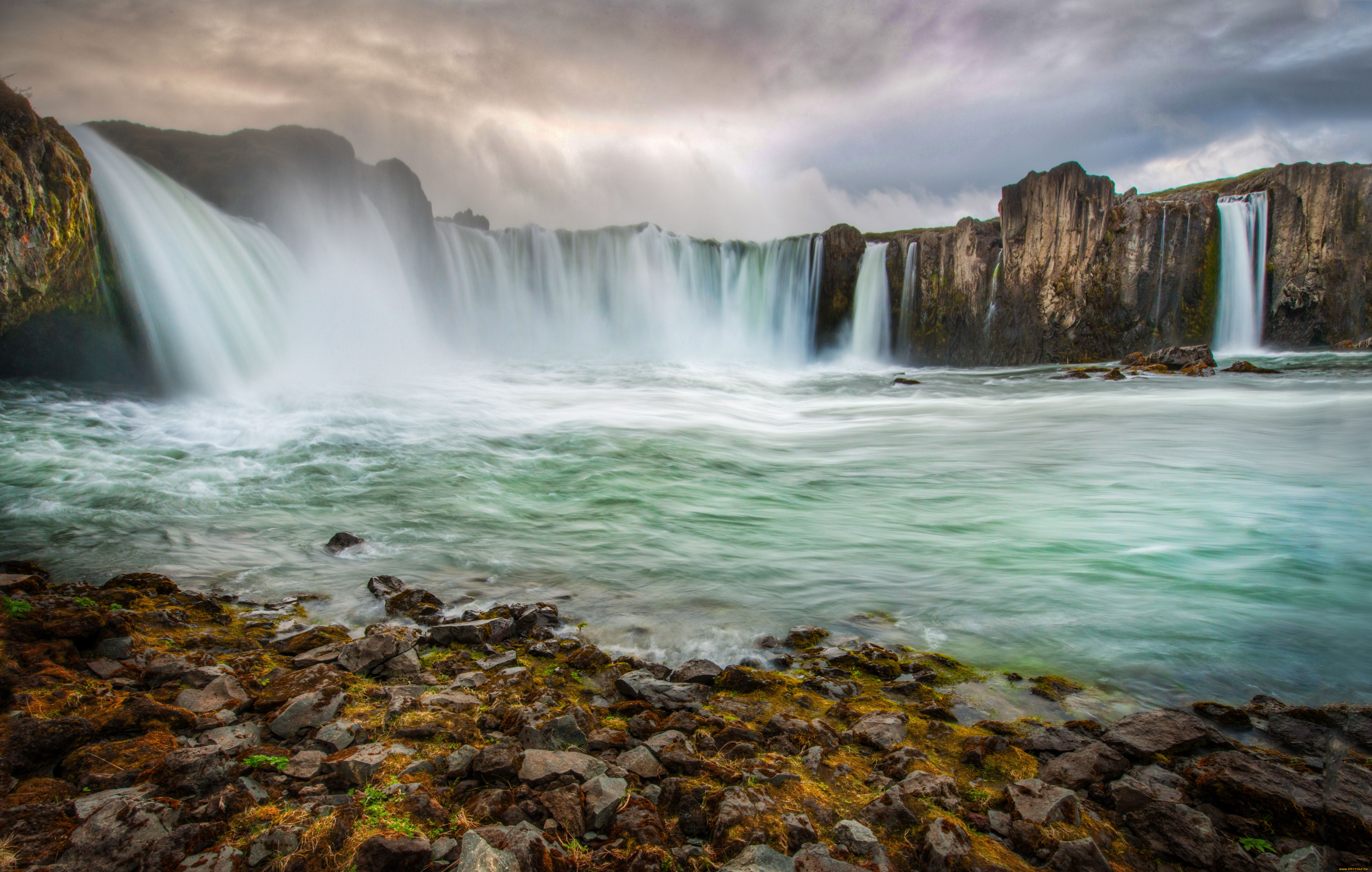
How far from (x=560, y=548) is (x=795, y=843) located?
396 cm

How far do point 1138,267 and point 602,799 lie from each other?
28.8m

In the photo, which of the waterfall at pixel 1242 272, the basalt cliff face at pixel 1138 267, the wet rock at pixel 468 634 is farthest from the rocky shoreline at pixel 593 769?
the waterfall at pixel 1242 272

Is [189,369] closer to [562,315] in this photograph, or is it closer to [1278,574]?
[1278,574]

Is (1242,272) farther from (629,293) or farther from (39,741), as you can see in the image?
(39,741)

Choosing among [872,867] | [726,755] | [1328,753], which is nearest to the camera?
[872,867]

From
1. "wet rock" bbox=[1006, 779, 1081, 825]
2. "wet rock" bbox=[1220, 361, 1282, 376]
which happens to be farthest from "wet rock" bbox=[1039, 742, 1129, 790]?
"wet rock" bbox=[1220, 361, 1282, 376]

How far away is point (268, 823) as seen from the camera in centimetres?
188

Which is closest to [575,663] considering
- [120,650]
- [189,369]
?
[120,650]

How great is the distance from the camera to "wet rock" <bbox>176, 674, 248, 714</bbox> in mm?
2564

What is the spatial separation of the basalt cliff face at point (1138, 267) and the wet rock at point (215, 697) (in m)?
28.5

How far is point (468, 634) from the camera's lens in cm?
355

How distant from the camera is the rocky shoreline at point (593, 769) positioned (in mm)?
1849

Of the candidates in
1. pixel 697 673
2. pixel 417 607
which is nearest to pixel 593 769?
pixel 697 673

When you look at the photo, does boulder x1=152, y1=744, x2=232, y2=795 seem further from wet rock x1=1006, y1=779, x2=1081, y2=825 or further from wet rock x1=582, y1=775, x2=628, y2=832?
wet rock x1=1006, y1=779, x2=1081, y2=825
